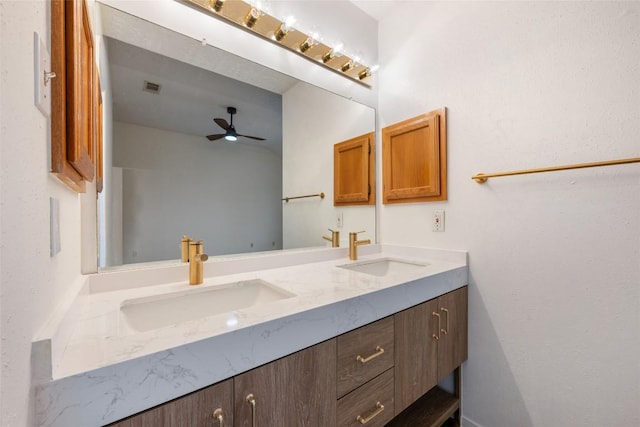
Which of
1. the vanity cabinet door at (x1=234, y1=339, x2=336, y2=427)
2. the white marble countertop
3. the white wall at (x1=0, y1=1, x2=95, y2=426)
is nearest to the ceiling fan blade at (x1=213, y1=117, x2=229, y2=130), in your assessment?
the white marble countertop

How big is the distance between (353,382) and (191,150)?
3.45 feet

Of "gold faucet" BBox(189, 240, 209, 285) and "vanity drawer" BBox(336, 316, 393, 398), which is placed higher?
"gold faucet" BBox(189, 240, 209, 285)

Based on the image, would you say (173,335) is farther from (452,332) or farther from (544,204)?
(544,204)

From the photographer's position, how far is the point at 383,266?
1700 millimetres

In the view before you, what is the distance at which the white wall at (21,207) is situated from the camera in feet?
1.12

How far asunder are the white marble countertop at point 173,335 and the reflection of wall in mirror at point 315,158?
42 cm

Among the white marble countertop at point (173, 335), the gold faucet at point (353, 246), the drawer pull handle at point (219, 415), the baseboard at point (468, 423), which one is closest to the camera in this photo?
the white marble countertop at point (173, 335)

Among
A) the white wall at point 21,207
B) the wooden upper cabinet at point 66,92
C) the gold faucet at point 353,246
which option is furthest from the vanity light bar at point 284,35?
the gold faucet at point 353,246

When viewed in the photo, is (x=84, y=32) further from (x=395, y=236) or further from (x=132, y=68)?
(x=395, y=236)

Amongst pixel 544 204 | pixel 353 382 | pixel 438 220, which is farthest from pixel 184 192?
pixel 544 204

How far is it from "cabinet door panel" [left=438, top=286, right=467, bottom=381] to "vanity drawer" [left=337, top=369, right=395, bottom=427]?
0.37m

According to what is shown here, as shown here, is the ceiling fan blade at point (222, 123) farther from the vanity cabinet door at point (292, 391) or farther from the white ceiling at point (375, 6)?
the white ceiling at point (375, 6)

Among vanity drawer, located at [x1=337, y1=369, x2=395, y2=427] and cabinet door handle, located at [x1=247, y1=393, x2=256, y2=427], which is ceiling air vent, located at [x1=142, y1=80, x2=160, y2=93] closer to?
cabinet door handle, located at [x1=247, y1=393, x2=256, y2=427]

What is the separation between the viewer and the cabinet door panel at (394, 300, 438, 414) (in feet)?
3.43
